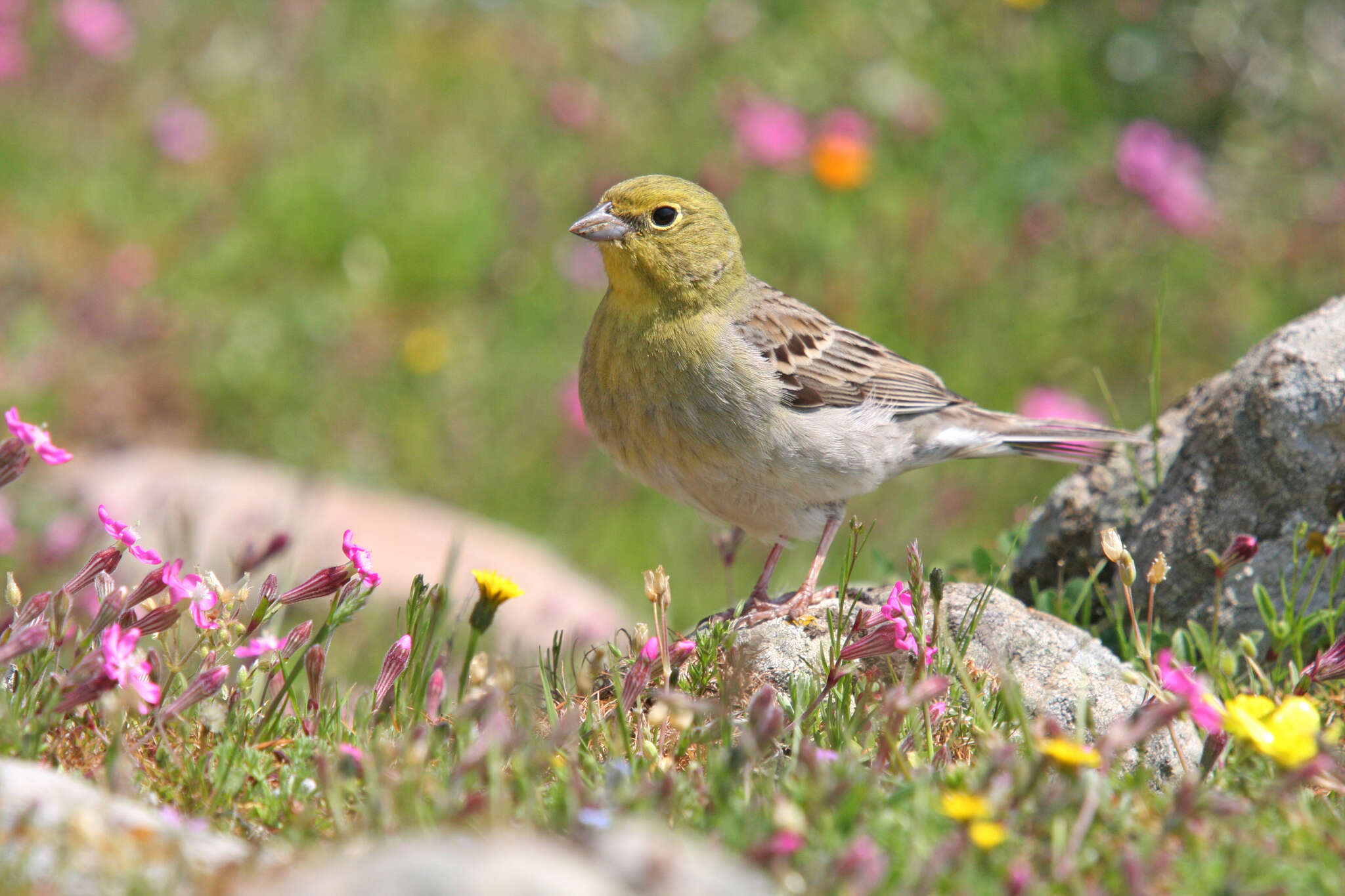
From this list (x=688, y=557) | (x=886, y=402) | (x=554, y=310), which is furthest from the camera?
(x=554, y=310)

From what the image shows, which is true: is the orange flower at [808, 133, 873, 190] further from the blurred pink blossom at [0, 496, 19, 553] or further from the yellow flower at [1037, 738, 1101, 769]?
the yellow flower at [1037, 738, 1101, 769]

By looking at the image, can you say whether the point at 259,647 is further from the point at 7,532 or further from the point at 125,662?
the point at 7,532

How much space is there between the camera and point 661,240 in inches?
192

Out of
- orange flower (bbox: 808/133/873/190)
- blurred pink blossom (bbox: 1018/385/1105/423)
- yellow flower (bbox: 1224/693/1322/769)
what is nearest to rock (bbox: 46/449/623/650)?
blurred pink blossom (bbox: 1018/385/1105/423)

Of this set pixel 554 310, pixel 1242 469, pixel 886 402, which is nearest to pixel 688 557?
pixel 554 310

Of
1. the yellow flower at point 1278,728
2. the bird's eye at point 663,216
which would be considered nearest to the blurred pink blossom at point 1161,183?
→ the bird's eye at point 663,216

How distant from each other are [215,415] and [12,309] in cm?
139

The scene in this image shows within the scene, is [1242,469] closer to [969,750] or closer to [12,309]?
[969,750]

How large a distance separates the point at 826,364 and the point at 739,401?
765mm

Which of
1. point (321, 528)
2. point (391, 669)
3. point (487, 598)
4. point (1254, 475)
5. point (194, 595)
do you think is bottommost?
point (321, 528)

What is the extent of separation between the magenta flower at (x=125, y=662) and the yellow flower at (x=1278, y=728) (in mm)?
2114

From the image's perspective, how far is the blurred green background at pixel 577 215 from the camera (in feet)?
28.1

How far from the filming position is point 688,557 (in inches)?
321

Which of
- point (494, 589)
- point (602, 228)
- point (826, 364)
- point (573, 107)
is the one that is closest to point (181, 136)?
point (573, 107)
